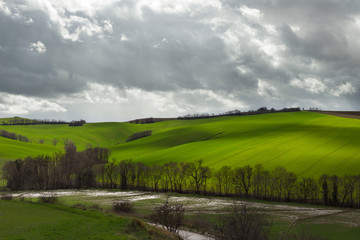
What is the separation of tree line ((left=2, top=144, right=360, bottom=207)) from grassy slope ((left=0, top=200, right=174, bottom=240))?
46062mm

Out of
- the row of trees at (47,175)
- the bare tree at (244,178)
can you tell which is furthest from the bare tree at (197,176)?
the row of trees at (47,175)

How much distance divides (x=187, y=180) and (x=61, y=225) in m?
62.3

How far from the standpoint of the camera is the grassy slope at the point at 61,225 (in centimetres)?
3170

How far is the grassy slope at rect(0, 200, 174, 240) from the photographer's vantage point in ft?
104

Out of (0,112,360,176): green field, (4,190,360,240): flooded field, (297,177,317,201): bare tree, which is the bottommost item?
(4,190,360,240): flooded field

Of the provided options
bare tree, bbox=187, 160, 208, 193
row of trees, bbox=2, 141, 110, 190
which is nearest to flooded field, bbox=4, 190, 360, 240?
bare tree, bbox=187, 160, 208, 193

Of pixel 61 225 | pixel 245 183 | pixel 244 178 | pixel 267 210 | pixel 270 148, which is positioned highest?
pixel 270 148

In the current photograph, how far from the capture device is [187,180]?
95.6m

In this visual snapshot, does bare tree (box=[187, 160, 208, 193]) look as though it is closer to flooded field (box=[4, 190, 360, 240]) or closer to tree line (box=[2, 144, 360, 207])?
tree line (box=[2, 144, 360, 207])

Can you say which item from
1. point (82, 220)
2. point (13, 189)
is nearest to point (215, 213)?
point (82, 220)

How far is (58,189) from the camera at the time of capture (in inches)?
4193

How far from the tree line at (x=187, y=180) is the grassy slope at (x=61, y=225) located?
46062mm

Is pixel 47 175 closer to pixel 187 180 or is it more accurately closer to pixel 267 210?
pixel 187 180

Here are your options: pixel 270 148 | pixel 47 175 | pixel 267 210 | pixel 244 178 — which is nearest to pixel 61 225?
pixel 267 210
